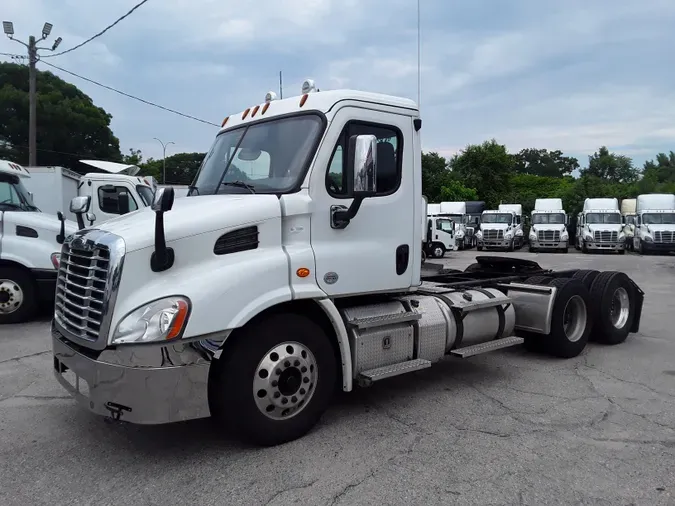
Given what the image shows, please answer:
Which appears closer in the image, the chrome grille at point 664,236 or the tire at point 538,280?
the tire at point 538,280

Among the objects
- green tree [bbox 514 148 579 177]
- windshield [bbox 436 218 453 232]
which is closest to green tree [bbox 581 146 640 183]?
green tree [bbox 514 148 579 177]

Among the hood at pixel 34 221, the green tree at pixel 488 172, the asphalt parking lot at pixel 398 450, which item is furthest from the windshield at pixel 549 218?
the hood at pixel 34 221

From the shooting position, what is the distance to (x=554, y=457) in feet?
13.9

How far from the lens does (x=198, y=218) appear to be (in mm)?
4145

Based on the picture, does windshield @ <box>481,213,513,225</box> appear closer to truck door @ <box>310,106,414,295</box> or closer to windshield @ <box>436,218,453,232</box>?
windshield @ <box>436,218,453,232</box>

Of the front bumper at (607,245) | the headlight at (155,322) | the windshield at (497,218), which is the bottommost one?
the front bumper at (607,245)

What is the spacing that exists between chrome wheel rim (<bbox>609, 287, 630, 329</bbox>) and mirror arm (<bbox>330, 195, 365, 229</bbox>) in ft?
16.5

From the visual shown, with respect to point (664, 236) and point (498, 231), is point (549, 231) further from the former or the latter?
point (664, 236)

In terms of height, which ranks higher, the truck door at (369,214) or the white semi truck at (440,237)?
the truck door at (369,214)

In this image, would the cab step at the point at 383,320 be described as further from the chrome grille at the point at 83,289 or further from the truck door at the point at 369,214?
the chrome grille at the point at 83,289

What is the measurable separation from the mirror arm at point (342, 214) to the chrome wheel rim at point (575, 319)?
391cm

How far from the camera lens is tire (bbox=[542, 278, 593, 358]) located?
22.7ft

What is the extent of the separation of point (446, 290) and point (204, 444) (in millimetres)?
3008

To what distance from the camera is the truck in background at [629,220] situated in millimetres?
33056
